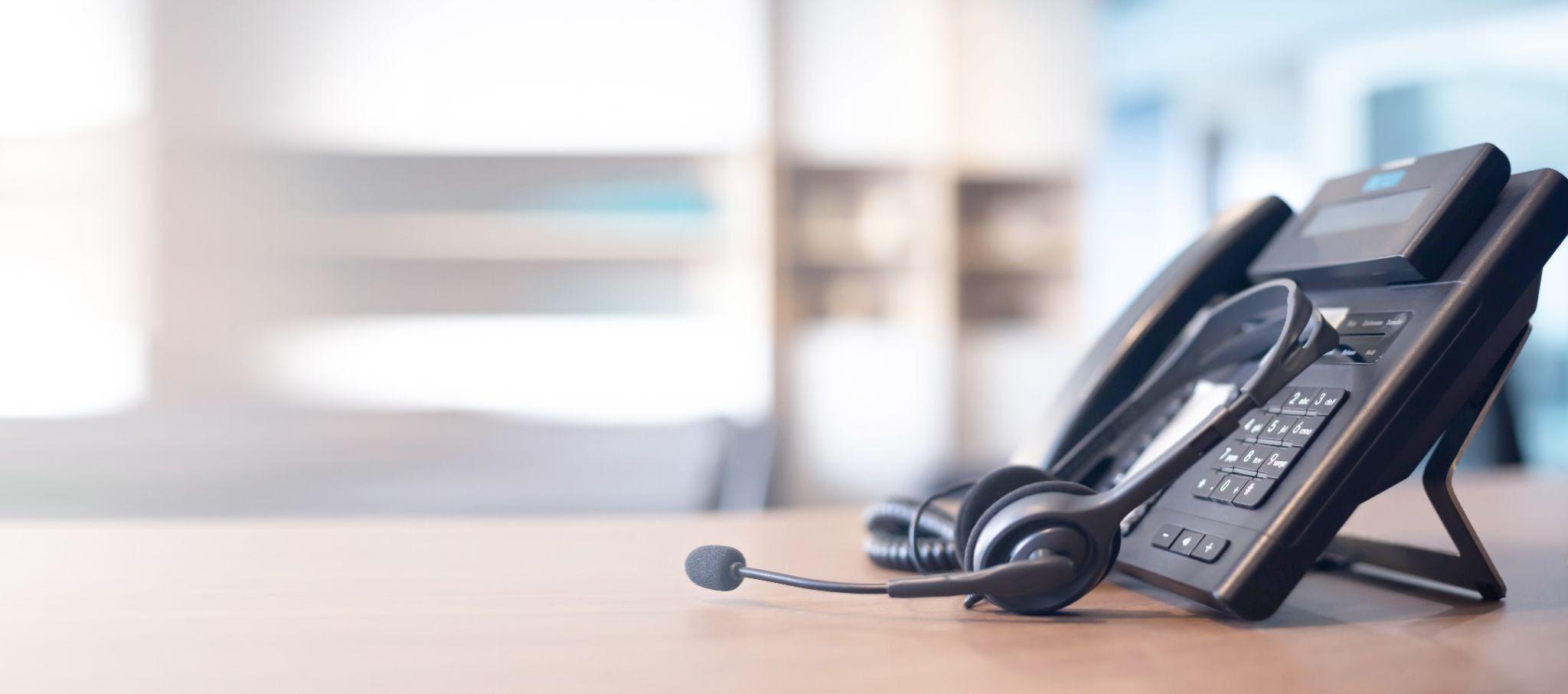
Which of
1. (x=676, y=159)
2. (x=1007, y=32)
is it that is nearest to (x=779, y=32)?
(x=676, y=159)

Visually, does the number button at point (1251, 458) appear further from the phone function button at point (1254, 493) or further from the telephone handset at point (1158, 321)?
the telephone handset at point (1158, 321)

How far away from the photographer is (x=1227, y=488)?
465 mm

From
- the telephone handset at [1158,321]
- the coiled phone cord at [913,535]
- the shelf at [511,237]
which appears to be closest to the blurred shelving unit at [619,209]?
the shelf at [511,237]

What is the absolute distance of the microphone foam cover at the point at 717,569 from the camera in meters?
0.52

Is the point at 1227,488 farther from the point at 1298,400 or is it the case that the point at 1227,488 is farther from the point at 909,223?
the point at 909,223

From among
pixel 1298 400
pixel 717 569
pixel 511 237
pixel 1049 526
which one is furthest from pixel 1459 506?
pixel 511 237

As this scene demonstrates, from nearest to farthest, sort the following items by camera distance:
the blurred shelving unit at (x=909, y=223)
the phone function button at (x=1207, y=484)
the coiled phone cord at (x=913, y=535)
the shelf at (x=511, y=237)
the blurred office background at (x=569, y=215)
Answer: the phone function button at (x=1207, y=484) < the coiled phone cord at (x=913, y=535) < the blurred office background at (x=569, y=215) < the shelf at (x=511, y=237) < the blurred shelving unit at (x=909, y=223)

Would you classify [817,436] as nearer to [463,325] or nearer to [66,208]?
[463,325]

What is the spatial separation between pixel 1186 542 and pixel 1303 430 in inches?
2.7

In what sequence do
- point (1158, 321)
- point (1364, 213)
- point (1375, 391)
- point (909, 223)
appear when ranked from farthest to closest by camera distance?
point (909, 223) → point (1158, 321) → point (1364, 213) → point (1375, 391)

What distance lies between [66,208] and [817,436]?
7.45 feet

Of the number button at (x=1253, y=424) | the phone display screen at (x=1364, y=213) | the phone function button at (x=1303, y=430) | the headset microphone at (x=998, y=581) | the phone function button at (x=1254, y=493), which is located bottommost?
the headset microphone at (x=998, y=581)

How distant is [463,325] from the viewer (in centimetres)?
314

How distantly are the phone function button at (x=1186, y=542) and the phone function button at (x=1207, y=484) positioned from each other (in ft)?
0.07
